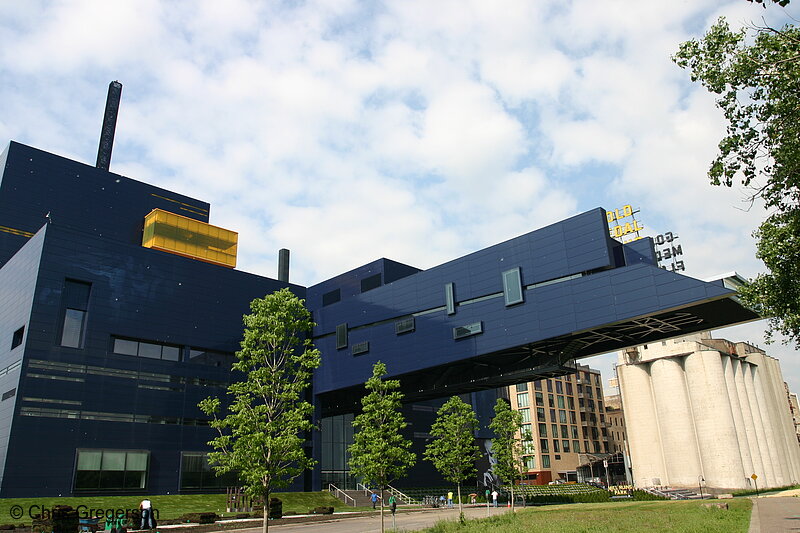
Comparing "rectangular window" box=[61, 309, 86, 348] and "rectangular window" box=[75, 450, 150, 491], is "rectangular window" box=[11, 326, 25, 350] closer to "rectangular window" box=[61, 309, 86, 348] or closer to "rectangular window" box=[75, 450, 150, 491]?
"rectangular window" box=[61, 309, 86, 348]

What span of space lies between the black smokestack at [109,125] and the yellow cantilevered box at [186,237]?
12.4 meters

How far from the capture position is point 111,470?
5512 centimetres

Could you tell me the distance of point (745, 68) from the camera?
15742 mm

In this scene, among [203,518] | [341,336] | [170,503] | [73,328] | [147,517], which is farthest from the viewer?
[341,336]

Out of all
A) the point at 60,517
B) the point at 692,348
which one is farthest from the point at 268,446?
the point at 692,348

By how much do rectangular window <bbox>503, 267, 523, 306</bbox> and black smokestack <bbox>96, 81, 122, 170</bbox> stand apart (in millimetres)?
68213

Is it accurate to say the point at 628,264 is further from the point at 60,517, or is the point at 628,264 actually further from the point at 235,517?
the point at 60,517

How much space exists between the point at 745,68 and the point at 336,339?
201 feet

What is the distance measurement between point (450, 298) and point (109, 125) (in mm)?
67830

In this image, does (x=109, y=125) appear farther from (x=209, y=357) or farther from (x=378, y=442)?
(x=378, y=442)

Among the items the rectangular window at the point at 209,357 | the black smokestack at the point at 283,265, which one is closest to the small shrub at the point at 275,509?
the rectangular window at the point at 209,357

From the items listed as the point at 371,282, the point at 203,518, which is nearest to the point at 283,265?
the point at 371,282

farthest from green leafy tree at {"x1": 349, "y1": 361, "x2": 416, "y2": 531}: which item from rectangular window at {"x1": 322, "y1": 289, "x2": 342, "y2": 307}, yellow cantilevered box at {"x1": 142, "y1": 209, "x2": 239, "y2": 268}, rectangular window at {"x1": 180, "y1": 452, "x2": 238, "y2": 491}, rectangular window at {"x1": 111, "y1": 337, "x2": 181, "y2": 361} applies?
yellow cantilevered box at {"x1": 142, "y1": 209, "x2": 239, "y2": 268}

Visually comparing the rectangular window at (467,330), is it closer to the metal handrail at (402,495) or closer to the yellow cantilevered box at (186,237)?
the metal handrail at (402,495)
